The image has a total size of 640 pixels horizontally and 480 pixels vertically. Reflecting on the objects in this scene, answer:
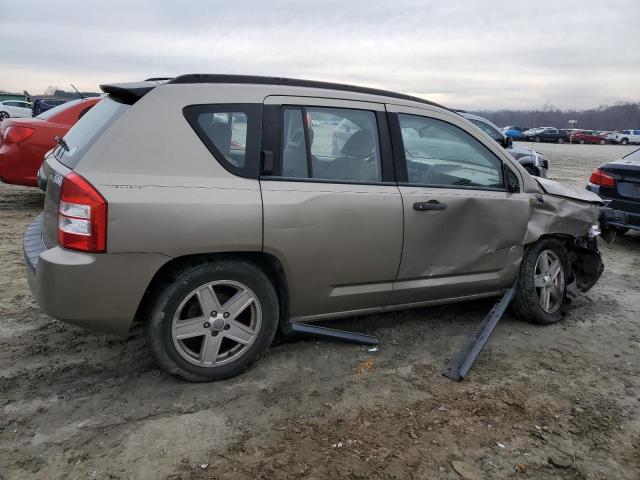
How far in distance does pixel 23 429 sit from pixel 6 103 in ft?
109

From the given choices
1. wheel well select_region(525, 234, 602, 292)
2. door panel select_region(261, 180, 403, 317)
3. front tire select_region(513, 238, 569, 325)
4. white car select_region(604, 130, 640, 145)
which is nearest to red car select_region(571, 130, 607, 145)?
white car select_region(604, 130, 640, 145)

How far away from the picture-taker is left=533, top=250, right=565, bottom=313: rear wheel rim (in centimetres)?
441

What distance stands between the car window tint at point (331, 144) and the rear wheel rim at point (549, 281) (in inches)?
69.7

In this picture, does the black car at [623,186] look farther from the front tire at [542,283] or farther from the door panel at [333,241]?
the door panel at [333,241]

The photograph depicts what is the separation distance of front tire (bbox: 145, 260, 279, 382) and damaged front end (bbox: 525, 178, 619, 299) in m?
2.25

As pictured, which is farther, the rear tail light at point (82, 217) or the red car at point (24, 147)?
the red car at point (24, 147)

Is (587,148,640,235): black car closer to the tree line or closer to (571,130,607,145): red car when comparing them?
(571,130,607,145): red car

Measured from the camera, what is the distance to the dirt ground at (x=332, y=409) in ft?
8.40

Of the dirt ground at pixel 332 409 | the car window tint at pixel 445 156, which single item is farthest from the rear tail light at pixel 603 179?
the car window tint at pixel 445 156

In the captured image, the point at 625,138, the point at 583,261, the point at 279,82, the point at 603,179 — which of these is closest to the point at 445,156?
the point at 279,82

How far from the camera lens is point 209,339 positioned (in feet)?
10.3

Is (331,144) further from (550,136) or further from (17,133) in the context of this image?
(550,136)

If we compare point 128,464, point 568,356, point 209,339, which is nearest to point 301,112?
point 209,339

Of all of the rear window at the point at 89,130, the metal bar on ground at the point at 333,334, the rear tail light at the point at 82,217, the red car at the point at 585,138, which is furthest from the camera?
the red car at the point at 585,138
